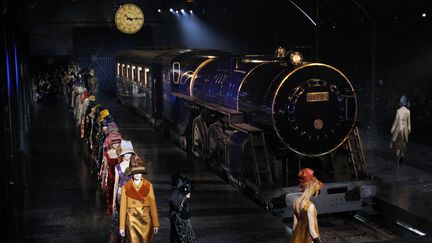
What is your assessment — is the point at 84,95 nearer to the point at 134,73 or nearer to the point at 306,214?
the point at 134,73

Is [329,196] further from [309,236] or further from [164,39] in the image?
[164,39]

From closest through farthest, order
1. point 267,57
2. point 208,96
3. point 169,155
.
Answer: point 267,57, point 208,96, point 169,155

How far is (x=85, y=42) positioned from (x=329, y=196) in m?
24.7

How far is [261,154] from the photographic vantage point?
30.3 feet

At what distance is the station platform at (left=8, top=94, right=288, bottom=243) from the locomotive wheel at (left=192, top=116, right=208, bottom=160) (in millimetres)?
337

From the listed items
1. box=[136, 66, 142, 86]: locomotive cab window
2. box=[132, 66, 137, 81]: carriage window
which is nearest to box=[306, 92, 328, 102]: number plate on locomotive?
box=[136, 66, 142, 86]: locomotive cab window

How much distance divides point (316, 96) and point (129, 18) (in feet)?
66.4

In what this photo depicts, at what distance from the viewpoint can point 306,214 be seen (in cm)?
545

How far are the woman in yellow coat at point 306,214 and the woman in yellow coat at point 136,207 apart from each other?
1628 millimetres

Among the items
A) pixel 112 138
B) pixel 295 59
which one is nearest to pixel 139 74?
pixel 295 59

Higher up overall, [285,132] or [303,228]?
[285,132]

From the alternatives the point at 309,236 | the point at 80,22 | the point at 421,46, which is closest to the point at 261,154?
the point at 309,236

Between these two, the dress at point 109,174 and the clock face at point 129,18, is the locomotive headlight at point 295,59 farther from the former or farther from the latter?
the clock face at point 129,18

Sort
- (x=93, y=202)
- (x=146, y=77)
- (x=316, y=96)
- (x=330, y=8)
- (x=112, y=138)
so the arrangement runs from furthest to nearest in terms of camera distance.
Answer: (x=146, y=77), (x=330, y=8), (x=316, y=96), (x=93, y=202), (x=112, y=138)
